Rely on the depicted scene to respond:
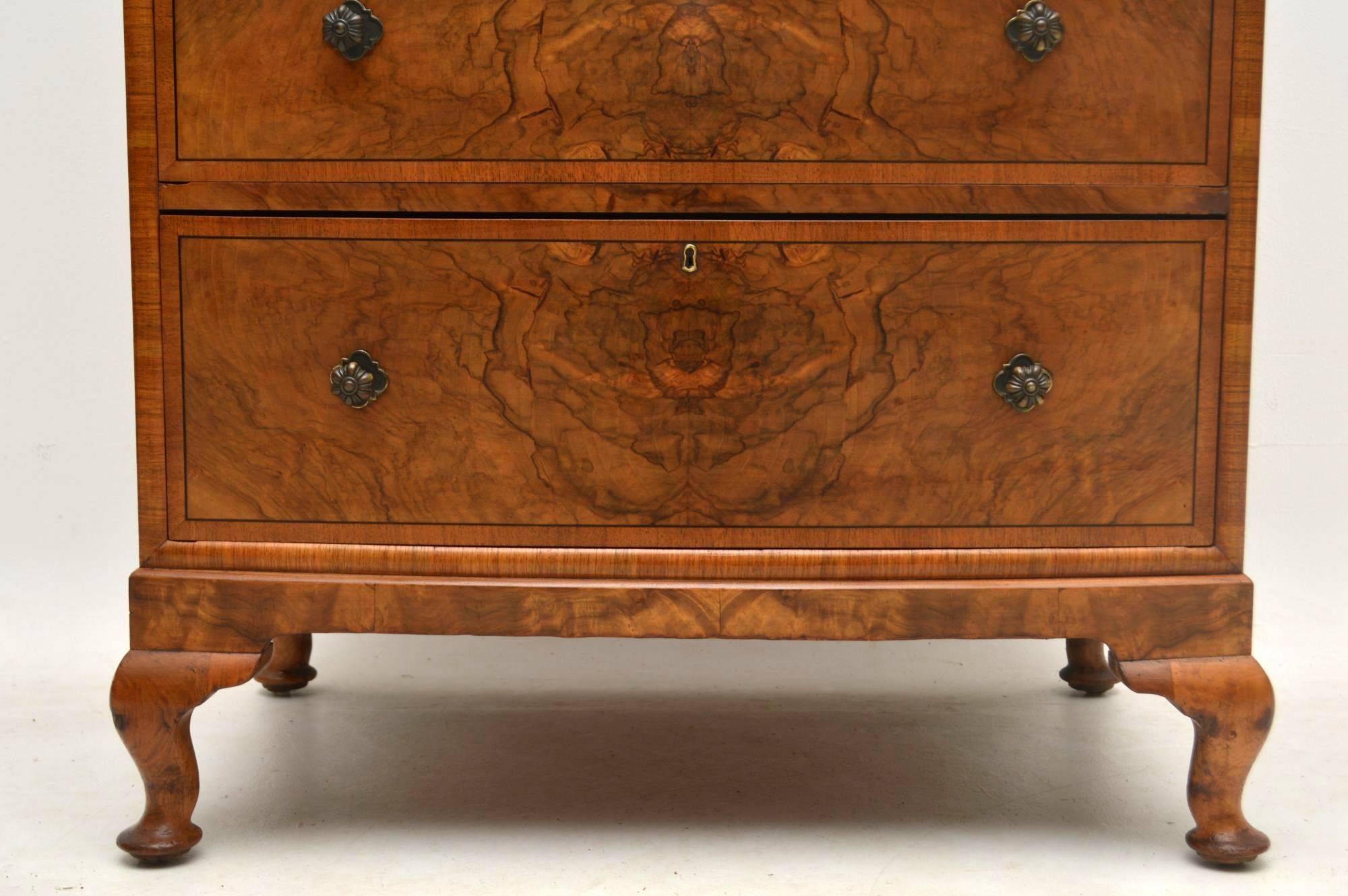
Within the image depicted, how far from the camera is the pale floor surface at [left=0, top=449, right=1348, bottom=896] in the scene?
173cm

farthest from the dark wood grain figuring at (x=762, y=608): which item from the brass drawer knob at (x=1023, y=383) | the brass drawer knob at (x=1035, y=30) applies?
the brass drawer knob at (x=1035, y=30)

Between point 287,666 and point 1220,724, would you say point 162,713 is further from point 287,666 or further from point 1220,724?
point 1220,724

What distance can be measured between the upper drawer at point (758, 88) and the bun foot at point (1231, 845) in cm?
71

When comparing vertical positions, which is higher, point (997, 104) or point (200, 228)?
point (997, 104)

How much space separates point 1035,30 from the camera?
1607mm

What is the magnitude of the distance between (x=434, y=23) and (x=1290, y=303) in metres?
1.57

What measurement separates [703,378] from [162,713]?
694 mm

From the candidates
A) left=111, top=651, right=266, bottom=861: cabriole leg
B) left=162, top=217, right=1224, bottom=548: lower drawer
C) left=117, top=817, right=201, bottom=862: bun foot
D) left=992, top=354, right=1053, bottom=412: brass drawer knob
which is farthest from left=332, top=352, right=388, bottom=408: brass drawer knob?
left=992, top=354, right=1053, bottom=412: brass drawer knob

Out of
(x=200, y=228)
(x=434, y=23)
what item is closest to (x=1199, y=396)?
(x=434, y=23)

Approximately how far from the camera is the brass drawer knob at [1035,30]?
161cm

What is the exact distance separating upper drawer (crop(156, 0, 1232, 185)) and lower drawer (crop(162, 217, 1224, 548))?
0.06 m

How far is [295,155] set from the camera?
166 centimetres

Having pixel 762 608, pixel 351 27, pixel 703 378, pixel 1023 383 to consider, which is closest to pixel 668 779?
pixel 762 608

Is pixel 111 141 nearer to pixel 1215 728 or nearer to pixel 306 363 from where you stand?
pixel 306 363
